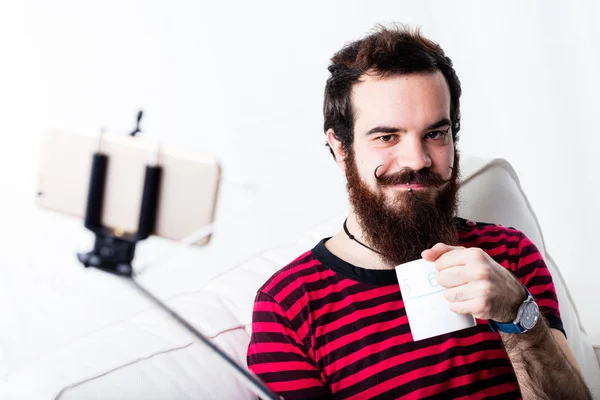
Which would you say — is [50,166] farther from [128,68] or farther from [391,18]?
[391,18]

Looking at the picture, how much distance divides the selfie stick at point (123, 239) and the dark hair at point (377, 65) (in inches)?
31.7

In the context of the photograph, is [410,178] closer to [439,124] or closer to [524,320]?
[439,124]

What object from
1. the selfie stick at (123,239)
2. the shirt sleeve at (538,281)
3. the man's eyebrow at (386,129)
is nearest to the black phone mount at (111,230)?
the selfie stick at (123,239)

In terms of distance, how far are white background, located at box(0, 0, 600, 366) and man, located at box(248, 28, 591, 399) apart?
562mm

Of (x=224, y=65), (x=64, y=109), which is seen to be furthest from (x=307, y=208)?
(x=64, y=109)

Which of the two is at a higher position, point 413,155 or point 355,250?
point 413,155

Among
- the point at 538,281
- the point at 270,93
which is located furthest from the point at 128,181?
the point at 270,93

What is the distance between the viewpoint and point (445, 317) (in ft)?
3.66

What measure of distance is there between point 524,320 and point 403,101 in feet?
1.60

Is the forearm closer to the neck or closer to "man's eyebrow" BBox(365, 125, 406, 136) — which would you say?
the neck

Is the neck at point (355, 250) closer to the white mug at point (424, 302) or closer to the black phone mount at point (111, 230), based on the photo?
the white mug at point (424, 302)

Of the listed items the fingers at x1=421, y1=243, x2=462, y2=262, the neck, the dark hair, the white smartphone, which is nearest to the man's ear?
the dark hair

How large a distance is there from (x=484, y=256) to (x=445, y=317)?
0.47 ft

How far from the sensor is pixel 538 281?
1530mm
